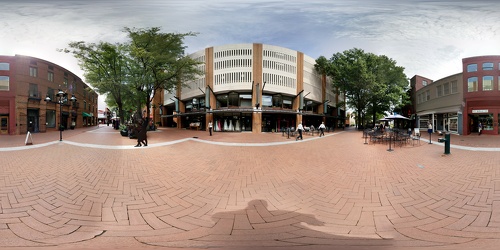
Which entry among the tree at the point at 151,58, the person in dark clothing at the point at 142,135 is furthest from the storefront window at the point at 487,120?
the person in dark clothing at the point at 142,135

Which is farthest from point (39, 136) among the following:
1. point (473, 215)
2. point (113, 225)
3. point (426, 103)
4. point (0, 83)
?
point (426, 103)

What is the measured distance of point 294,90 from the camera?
50.8 feet

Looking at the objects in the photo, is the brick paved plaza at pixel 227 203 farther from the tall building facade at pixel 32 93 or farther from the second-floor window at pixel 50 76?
the second-floor window at pixel 50 76

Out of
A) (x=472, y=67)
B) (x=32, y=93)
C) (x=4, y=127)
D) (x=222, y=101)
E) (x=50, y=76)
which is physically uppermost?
(x=222, y=101)

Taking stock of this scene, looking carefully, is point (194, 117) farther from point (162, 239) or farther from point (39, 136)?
point (162, 239)

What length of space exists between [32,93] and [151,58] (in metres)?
2.84

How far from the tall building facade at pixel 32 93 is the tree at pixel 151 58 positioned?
1.27 metres

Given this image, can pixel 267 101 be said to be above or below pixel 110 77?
above

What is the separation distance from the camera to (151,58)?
562 centimetres

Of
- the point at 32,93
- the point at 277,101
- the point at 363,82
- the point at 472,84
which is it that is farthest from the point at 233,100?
the point at 472,84

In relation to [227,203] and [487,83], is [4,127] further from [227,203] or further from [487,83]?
[487,83]

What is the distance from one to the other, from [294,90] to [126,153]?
546 inches

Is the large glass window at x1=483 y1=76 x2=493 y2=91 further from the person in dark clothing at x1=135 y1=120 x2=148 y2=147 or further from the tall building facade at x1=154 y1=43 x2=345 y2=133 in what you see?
the person in dark clothing at x1=135 y1=120 x2=148 y2=147

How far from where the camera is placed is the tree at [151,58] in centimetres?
A: 345
